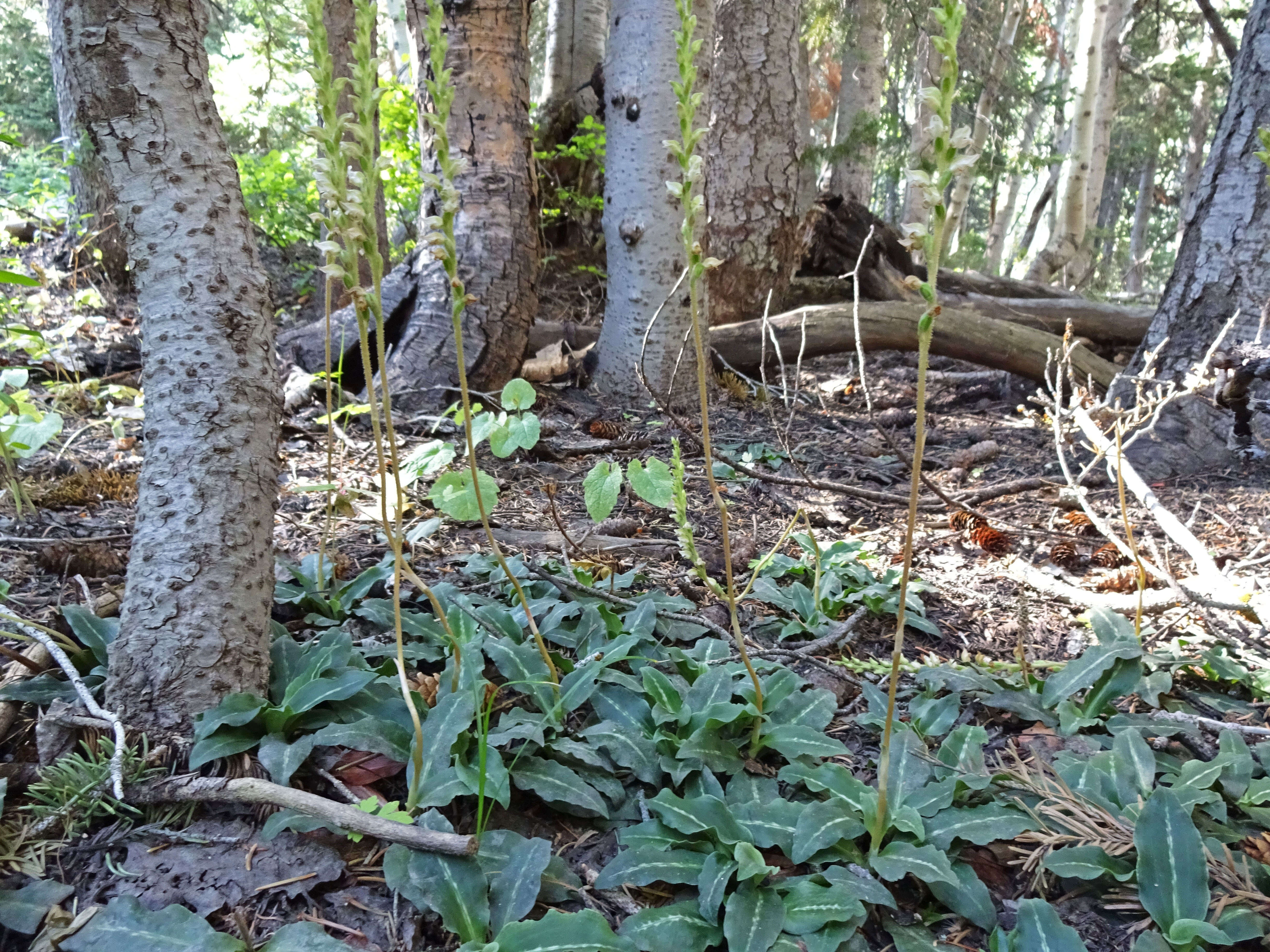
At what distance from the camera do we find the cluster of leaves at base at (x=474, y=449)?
2193 millimetres

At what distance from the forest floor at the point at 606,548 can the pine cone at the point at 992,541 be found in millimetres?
30

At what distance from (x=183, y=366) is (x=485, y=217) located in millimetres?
2871

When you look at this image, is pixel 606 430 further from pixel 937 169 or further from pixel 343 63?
pixel 343 63

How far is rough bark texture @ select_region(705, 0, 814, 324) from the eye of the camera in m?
5.71

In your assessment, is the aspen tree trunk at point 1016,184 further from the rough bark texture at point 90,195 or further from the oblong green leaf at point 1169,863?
the oblong green leaf at point 1169,863

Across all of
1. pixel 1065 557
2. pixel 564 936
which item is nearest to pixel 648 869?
pixel 564 936

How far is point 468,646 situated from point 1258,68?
181 inches

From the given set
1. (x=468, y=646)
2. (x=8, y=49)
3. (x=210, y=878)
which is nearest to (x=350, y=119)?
(x=468, y=646)

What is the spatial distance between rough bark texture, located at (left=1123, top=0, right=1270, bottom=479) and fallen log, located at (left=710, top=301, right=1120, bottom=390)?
4.30 feet

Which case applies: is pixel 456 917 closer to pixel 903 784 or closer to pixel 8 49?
pixel 903 784

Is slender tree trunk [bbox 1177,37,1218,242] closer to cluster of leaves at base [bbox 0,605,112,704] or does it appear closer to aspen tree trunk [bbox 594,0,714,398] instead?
aspen tree trunk [bbox 594,0,714,398]

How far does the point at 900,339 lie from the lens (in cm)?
560

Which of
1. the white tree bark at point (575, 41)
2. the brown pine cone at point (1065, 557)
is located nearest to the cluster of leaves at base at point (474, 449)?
the brown pine cone at point (1065, 557)

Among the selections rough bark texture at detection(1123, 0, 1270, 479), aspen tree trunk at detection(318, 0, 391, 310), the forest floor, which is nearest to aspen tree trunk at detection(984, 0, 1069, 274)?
rough bark texture at detection(1123, 0, 1270, 479)
